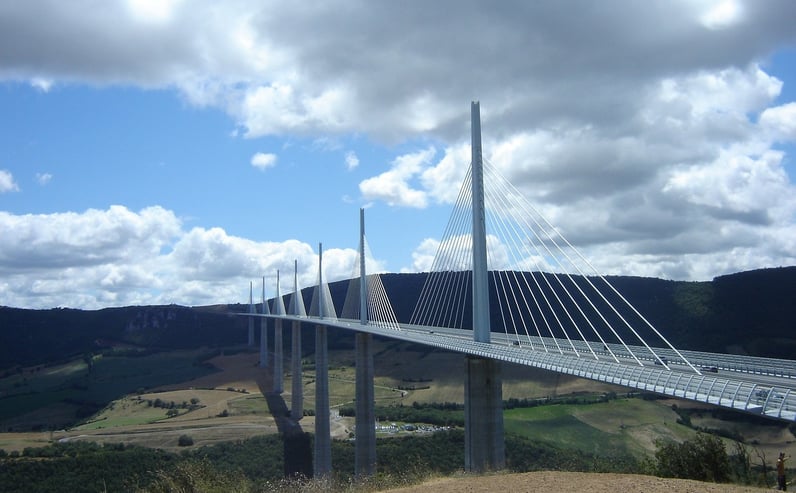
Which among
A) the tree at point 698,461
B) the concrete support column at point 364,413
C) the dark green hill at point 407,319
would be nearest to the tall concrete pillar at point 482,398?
the tree at point 698,461

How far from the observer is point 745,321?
7444 cm

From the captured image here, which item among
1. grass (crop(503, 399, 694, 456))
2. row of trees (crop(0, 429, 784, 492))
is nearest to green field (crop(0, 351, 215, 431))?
row of trees (crop(0, 429, 784, 492))


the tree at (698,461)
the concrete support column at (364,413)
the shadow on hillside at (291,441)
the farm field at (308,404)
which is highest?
the tree at (698,461)

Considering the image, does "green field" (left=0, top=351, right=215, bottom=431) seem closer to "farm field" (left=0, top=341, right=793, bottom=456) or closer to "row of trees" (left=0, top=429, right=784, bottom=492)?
"farm field" (left=0, top=341, right=793, bottom=456)

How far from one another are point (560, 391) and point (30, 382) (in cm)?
8130

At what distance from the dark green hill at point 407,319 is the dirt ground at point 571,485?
62228 mm

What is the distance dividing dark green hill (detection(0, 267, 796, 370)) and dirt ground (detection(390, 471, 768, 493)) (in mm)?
62228

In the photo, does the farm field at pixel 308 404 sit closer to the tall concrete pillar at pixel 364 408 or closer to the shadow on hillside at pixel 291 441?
the shadow on hillside at pixel 291 441

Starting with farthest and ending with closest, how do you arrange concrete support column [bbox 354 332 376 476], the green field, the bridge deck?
the green field < concrete support column [bbox 354 332 376 476] < the bridge deck

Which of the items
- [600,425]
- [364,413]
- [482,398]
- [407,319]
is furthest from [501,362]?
[407,319]

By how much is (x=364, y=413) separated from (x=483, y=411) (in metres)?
22.8

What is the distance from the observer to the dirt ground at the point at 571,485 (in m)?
11.4

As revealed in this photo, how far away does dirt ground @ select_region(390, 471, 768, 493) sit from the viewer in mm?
11422

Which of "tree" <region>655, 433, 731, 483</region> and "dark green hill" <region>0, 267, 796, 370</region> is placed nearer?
"tree" <region>655, 433, 731, 483</region>
